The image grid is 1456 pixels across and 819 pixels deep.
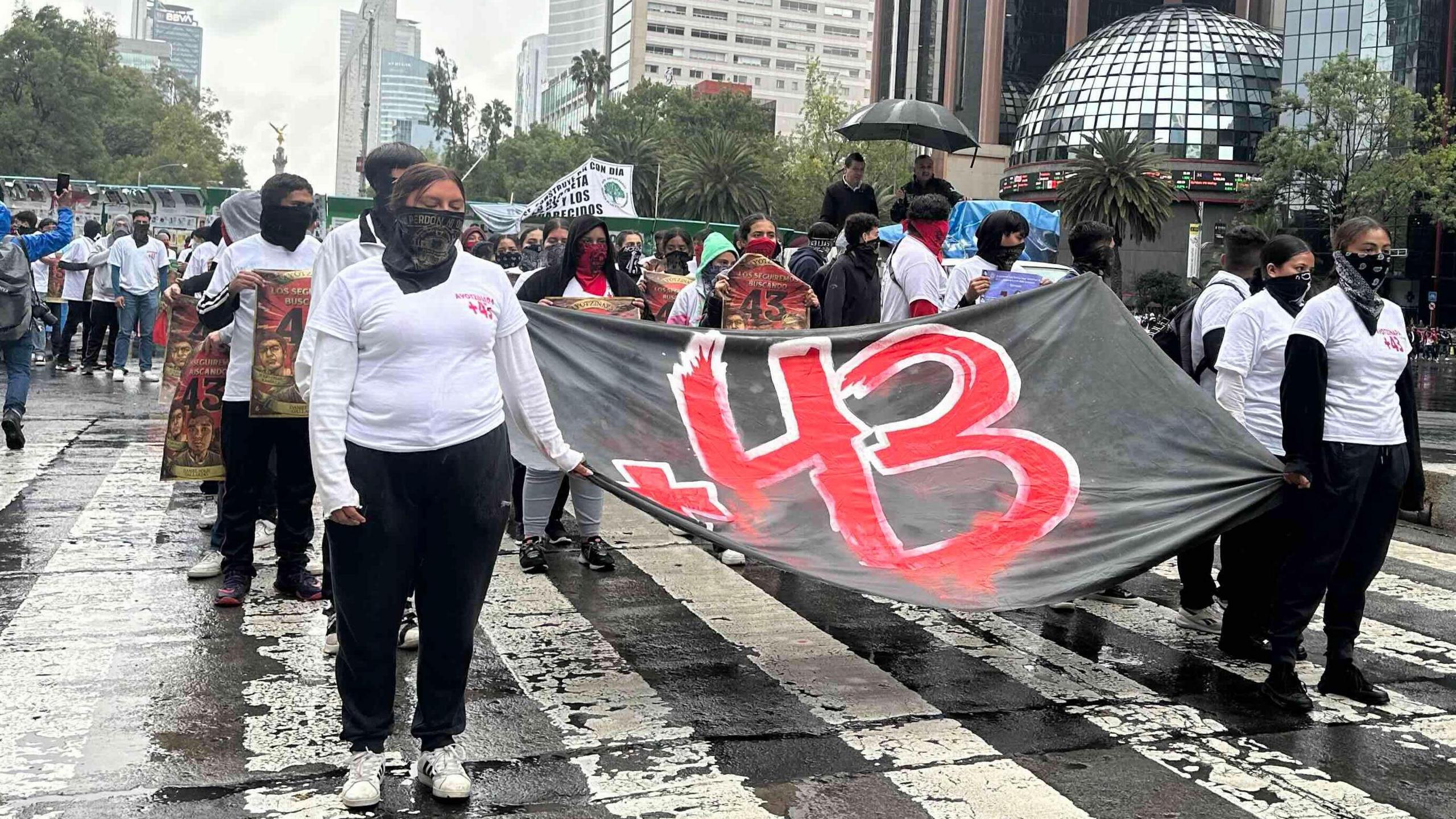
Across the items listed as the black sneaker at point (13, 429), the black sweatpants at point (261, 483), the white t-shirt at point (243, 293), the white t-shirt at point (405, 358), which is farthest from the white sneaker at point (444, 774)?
the black sneaker at point (13, 429)

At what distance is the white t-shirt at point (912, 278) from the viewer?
319 inches

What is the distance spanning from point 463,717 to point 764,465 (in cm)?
204

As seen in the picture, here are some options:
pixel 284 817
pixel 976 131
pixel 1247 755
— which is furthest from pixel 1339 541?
pixel 976 131

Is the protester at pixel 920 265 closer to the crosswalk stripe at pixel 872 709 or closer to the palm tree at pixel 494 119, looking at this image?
the crosswalk stripe at pixel 872 709

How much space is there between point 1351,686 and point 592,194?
21.2 m

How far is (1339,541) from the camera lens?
223 inches

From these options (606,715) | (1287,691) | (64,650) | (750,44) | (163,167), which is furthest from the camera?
(750,44)

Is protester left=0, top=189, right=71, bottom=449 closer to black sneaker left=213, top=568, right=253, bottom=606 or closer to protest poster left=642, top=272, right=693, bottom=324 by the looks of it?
protest poster left=642, top=272, right=693, bottom=324

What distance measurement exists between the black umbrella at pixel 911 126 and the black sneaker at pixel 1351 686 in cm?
1098

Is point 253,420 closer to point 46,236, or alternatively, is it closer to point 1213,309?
point 1213,309

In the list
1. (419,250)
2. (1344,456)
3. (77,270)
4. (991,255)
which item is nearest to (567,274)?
(991,255)

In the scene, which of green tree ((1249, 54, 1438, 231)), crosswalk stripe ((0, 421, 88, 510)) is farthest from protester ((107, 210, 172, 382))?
green tree ((1249, 54, 1438, 231))

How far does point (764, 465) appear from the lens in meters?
6.00

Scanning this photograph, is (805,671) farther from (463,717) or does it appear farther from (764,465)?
(463,717)
